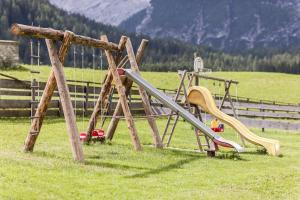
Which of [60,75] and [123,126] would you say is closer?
[60,75]

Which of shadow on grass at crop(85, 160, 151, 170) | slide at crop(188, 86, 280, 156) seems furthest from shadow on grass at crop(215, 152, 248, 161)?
shadow on grass at crop(85, 160, 151, 170)

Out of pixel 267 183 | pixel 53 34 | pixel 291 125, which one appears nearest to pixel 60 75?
pixel 53 34

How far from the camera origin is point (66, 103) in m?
15.2

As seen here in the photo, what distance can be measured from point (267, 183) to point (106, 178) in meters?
4.32

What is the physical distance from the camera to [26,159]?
14.2 m

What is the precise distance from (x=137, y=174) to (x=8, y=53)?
49011 millimetres

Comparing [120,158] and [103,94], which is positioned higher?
[103,94]

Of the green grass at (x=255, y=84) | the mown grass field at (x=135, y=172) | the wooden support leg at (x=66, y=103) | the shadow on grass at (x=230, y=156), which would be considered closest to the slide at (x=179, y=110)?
the shadow on grass at (x=230, y=156)

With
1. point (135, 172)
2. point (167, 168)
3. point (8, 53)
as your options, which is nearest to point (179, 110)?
point (167, 168)

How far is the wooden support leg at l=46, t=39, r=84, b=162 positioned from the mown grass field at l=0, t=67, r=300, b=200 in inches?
18.0

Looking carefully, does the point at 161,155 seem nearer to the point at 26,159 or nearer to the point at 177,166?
the point at 177,166

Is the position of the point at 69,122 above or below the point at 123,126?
above

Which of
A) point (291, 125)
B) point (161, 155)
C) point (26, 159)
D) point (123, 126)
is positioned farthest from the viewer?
point (291, 125)

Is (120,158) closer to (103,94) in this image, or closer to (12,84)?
→ (103,94)
